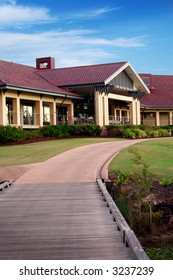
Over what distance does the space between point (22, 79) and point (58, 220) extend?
25924mm

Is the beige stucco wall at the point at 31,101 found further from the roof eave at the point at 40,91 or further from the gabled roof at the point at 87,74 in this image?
the gabled roof at the point at 87,74

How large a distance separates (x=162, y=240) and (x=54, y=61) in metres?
38.4

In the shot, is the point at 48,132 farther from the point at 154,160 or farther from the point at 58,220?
the point at 58,220

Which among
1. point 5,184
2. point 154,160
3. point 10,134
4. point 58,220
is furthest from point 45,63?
point 58,220

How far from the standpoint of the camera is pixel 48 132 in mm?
33531

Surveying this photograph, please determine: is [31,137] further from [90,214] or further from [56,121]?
[90,214]

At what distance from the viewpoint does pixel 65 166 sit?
18.8 meters

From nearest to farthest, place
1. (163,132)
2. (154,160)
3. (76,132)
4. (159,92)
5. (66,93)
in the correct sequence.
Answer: (154,160) → (76,132) → (66,93) → (163,132) → (159,92)

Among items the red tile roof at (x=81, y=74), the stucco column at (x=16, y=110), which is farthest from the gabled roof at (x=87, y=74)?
the stucco column at (x=16, y=110)

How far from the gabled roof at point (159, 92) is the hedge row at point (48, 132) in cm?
1462

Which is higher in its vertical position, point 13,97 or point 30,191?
point 13,97

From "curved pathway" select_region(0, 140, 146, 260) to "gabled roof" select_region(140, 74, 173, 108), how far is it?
34131 millimetres

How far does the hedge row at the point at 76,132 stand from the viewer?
1155 inches
